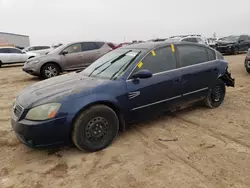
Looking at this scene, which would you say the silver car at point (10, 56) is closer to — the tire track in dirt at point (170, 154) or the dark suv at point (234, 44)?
the dark suv at point (234, 44)

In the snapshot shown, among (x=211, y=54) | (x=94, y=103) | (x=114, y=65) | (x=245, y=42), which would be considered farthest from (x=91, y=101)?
(x=245, y=42)

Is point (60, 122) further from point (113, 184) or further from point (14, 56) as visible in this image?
point (14, 56)

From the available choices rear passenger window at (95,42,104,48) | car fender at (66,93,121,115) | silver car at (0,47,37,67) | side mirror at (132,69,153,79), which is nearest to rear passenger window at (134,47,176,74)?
side mirror at (132,69,153,79)

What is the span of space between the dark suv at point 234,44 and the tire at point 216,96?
1514cm

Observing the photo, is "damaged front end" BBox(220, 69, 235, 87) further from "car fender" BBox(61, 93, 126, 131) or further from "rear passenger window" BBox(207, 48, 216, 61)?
"car fender" BBox(61, 93, 126, 131)

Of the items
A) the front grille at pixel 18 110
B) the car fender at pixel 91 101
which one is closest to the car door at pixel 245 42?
the car fender at pixel 91 101

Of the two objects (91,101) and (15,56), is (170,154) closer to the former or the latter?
(91,101)

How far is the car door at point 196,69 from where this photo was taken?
4535 millimetres

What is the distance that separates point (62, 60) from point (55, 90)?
6480 millimetres

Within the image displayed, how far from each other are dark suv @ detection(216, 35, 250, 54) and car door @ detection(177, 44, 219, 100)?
600 inches

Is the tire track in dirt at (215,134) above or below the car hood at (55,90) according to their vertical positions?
below

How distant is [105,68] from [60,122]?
1440 millimetres

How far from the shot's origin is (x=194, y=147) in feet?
11.7

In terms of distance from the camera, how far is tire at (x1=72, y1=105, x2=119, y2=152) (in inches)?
133
